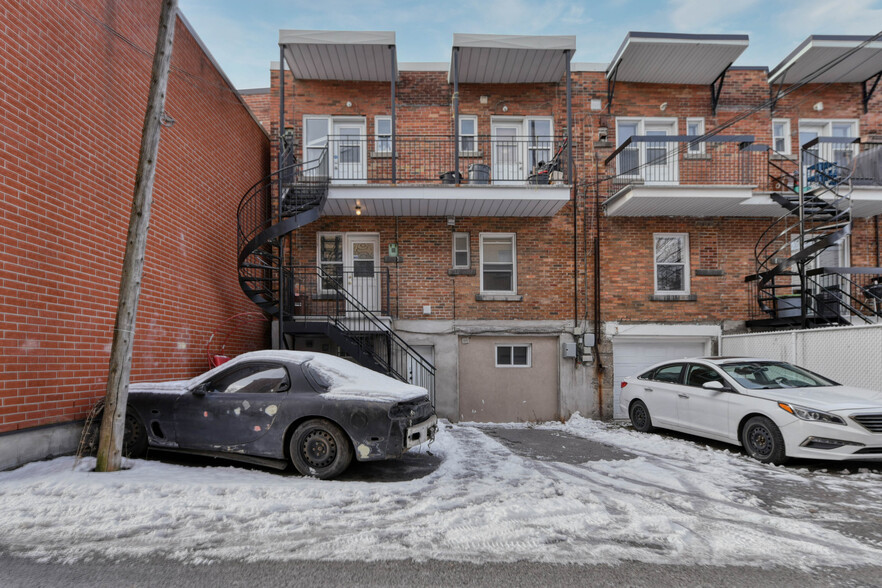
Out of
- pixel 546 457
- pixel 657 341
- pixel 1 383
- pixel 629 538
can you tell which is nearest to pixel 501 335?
pixel 657 341

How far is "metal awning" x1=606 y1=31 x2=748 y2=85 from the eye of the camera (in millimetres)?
11156

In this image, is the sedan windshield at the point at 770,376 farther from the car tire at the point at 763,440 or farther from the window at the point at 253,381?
the window at the point at 253,381

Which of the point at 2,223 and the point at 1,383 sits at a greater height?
the point at 2,223

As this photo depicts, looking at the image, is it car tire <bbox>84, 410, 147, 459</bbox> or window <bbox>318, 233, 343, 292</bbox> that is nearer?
car tire <bbox>84, 410, 147, 459</bbox>

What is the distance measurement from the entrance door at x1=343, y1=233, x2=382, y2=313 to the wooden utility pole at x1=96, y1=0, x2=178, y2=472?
632 cm

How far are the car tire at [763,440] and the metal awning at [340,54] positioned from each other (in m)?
8.89

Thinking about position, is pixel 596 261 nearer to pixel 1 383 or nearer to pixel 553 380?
pixel 553 380

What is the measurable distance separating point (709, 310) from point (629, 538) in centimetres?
965

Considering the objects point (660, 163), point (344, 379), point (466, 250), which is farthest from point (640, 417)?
point (660, 163)

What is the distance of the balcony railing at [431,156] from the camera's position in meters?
12.0

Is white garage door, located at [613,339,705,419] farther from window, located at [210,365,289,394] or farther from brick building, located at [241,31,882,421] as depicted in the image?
window, located at [210,365,289,394]

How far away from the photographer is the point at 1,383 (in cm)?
518

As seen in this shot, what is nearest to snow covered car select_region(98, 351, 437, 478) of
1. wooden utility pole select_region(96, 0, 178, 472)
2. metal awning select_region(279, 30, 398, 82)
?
wooden utility pole select_region(96, 0, 178, 472)

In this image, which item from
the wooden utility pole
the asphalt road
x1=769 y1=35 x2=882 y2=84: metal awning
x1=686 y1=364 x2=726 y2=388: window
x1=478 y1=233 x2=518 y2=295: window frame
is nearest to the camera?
the asphalt road
